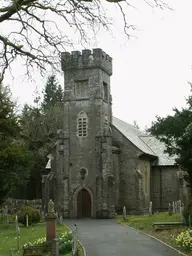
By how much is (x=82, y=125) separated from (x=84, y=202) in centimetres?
732

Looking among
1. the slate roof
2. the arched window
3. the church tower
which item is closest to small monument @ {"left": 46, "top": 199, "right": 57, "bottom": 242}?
the church tower

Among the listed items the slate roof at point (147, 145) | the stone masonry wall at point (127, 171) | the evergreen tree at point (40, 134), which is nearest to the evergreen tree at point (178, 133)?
the stone masonry wall at point (127, 171)

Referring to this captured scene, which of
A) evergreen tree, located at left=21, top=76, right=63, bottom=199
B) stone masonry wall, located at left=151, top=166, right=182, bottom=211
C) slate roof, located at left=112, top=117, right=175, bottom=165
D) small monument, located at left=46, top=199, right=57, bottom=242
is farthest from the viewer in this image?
evergreen tree, located at left=21, top=76, right=63, bottom=199

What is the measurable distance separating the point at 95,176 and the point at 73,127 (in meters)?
5.44

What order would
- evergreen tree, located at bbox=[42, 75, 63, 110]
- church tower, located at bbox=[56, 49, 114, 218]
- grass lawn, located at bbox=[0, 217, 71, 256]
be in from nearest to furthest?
grass lawn, located at bbox=[0, 217, 71, 256] < church tower, located at bbox=[56, 49, 114, 218] < evergreen tree, located at bbox=[42, 75, 63, 110]

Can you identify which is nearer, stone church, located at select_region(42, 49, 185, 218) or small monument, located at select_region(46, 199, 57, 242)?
small monument, located at select_region(46, 199, 57, 242)

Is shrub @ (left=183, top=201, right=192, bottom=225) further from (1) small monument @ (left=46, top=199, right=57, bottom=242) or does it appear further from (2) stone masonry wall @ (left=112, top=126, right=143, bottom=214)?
(2) stone masonry wall @ (left=112, top=126, right=143, bottom=214)

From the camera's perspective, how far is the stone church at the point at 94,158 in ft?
145

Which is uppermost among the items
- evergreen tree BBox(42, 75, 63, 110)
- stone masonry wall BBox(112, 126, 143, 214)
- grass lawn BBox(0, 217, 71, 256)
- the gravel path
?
evergreen tree BBox(42, 75, 63, 110)

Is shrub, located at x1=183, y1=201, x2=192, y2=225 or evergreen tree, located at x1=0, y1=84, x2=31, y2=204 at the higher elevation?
evergreen tree, located at x1=0, y1=84, x2=31, y2=204

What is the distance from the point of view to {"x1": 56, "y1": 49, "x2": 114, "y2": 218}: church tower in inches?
1724

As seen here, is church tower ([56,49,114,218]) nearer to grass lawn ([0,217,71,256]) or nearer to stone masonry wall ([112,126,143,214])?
stone masonry wall ([112,126,143,214])

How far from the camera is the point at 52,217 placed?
Result: 20781 mm

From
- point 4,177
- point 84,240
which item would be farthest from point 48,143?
point 84,240
